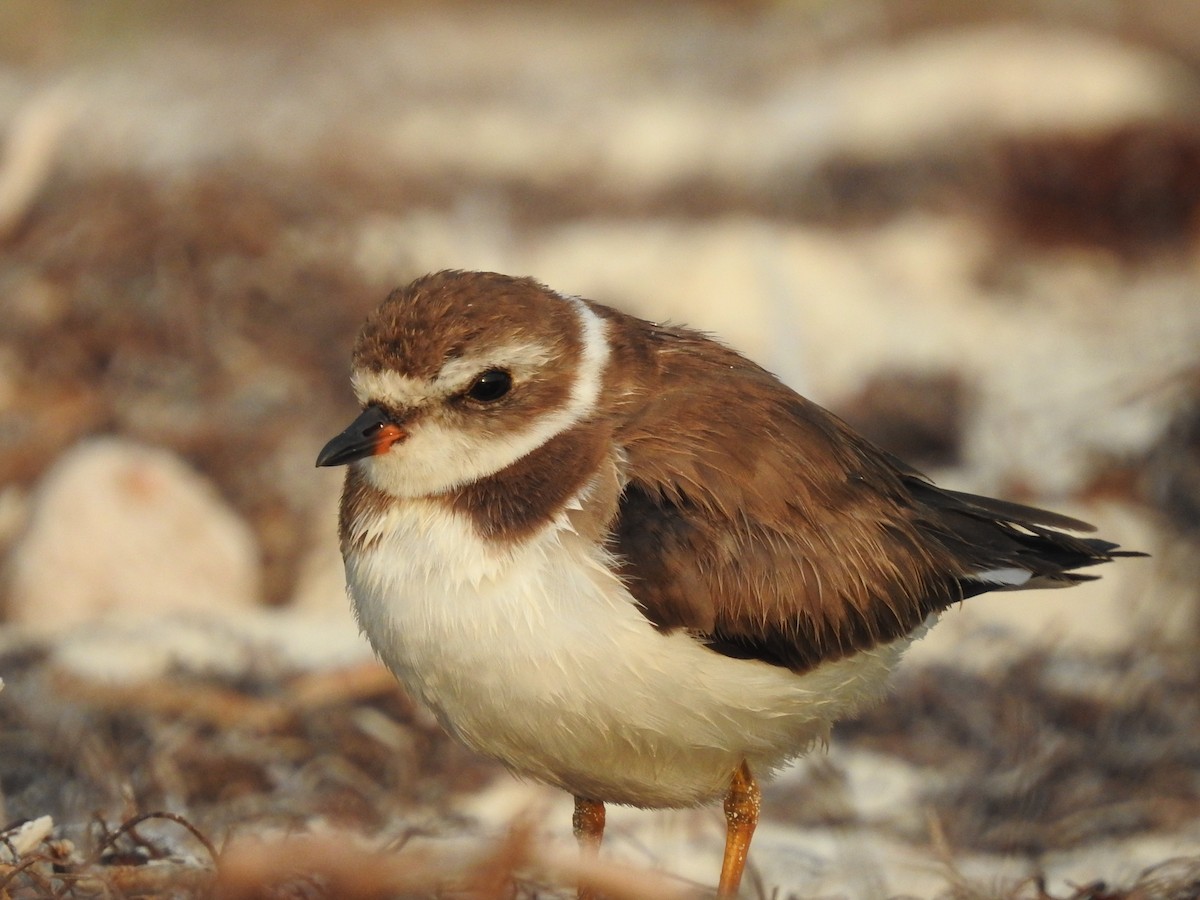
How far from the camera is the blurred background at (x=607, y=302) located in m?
6.42

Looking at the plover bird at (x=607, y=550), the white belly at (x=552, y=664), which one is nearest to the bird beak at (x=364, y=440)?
the plover bird at (x=607, y=550)

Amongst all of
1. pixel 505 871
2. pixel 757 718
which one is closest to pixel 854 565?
pixel 757 718

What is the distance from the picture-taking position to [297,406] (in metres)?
9.04

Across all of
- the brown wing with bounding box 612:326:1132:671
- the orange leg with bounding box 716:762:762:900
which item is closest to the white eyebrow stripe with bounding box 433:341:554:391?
the brown wing with bounding box 612:326:1132:671

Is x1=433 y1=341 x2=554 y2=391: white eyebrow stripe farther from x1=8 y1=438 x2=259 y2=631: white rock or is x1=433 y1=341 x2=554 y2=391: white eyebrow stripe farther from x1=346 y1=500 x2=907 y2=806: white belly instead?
x1=8 y1=438 x2=259 y2=631: white rock

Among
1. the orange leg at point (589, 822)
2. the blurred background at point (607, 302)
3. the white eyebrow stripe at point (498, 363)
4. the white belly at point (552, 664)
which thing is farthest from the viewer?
the blurred background at point (607, 302)

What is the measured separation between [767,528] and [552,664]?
0.74 m

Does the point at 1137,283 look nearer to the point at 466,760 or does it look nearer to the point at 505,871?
the point at 466,760

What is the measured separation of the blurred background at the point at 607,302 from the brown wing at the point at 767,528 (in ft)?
2.14

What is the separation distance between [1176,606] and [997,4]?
22.8 feet

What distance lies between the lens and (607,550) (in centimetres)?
411

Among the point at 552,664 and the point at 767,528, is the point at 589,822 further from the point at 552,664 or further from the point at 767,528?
the point at 767,528

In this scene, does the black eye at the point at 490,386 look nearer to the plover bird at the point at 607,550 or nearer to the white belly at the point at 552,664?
the plover bird at the point at 607,550

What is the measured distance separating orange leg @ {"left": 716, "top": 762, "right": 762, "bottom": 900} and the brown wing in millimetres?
395
